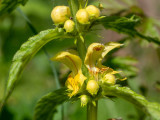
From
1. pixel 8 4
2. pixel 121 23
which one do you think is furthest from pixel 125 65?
pixel 8 4

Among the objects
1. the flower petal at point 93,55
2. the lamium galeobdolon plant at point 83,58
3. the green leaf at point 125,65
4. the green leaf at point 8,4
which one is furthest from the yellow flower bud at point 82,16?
the green leaf at point 125,65

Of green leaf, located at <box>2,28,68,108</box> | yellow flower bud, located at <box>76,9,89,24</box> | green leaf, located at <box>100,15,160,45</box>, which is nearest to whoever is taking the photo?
green leaf, located at <box>2,28,68,108</box>

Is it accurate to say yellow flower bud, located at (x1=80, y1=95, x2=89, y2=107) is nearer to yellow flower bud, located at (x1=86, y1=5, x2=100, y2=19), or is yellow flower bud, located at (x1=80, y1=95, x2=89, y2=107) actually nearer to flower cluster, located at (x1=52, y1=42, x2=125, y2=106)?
flower cluster, located at (x1=52, y1=42, x2=125, y2=106)

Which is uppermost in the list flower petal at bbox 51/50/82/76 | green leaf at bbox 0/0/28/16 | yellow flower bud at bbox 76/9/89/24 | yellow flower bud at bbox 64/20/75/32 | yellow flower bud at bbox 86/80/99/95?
green leaf at bbox 0/0/28/16

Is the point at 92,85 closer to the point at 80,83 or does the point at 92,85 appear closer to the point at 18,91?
the point at 80,83

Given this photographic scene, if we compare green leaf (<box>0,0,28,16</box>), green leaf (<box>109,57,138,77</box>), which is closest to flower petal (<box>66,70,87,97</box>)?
green leaf (<box>0,0,28,16</box>)

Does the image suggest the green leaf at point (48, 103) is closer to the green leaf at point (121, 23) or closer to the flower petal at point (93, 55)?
the flower petal at point (93, 55)

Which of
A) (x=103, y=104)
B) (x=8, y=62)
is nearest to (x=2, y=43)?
(x=8, y=62)
